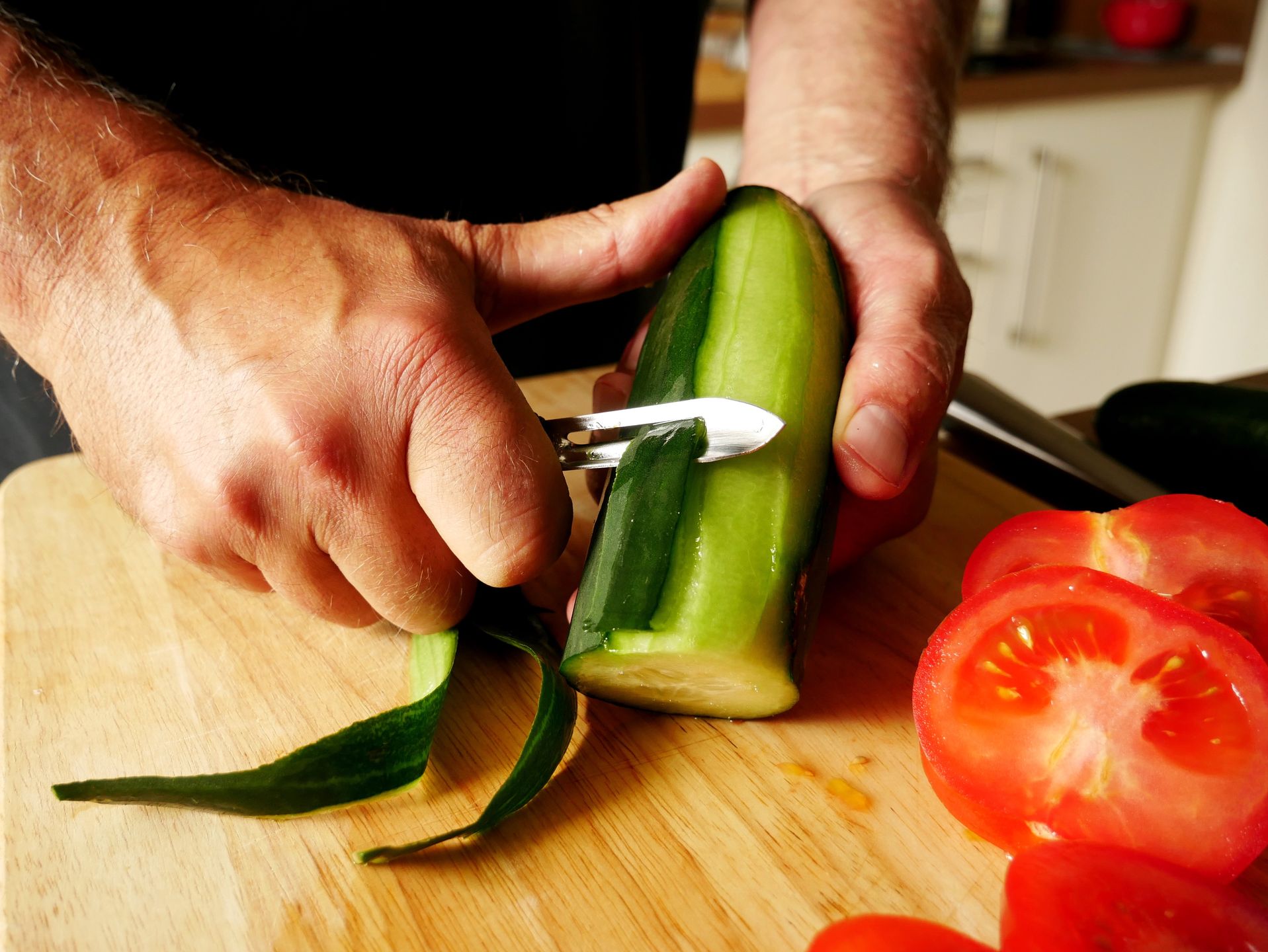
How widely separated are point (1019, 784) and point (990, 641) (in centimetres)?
12

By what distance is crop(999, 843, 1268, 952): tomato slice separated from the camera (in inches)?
27.2

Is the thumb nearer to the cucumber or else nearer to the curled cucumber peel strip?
the cucumber

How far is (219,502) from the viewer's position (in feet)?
3.33

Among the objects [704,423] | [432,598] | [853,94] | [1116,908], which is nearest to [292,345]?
[432,598]

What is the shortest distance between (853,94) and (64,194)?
1109 millimetres

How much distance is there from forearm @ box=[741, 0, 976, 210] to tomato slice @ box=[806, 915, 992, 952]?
1045 millimetres

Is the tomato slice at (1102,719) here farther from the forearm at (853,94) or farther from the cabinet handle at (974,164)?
the cabinet handle at (974,164)

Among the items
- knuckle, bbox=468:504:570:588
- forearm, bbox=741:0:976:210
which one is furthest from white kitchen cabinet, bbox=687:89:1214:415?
knuckle, bbox=468:504:570:588

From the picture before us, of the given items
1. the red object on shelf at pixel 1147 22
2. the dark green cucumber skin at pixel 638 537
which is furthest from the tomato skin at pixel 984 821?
the red object on shelf at pixel 1147 22

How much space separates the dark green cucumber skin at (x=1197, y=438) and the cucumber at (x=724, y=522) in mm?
665

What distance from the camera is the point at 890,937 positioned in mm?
722

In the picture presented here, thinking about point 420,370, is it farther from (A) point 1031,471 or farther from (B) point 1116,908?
(A) point 1031,471

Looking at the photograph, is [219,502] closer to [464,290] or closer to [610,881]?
[464,290]

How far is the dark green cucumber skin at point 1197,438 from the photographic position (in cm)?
140
